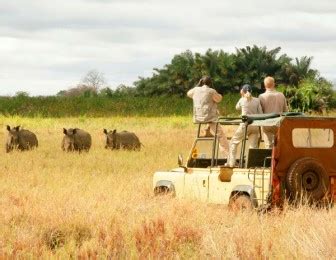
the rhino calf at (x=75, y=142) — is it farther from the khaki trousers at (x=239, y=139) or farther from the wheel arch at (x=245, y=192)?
the wheel arch at (x=245, y=192)

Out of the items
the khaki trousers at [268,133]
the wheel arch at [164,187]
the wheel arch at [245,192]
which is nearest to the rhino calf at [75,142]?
the wheel arch at [164,187]

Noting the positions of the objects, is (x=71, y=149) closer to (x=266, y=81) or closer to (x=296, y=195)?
(x=266, y=81)

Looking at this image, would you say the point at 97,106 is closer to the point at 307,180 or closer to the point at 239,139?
the point at 239,139

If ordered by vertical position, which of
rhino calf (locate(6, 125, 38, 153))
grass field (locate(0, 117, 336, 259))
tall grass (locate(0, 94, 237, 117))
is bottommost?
grass field (locate(0, 117, 336, 259))

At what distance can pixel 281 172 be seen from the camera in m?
12.2

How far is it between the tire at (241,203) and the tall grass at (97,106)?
1799 inches

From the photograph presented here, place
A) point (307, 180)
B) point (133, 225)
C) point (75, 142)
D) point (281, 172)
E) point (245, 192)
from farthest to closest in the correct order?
point (75, 142) → point (245, 192) → point (307, 180) → point (281, 172) → point (133, 225)

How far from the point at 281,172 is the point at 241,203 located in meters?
0.70

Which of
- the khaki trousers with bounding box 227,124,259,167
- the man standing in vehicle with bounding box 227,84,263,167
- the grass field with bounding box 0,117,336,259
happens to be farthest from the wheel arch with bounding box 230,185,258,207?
the khaki trousers with bounding box 227,124,259,167

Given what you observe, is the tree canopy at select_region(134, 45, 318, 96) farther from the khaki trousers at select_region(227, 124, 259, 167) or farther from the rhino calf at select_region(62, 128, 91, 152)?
the khaki trousers at select_region(227, 124, 259, 167)

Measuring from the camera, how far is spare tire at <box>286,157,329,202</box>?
12.1 meters

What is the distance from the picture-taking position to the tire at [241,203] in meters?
12.2

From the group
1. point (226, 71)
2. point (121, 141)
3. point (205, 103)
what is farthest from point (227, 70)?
point (205, 103)

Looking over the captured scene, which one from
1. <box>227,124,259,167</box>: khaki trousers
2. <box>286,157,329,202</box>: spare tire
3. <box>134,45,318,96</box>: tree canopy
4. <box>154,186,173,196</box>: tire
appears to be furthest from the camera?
<box>134,45,318,96</box>: tree canopy
